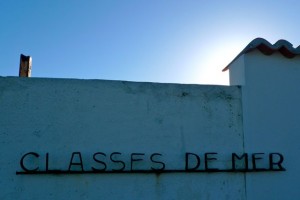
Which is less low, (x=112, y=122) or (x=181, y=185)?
(x=112, y=122)

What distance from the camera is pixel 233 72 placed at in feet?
23.6

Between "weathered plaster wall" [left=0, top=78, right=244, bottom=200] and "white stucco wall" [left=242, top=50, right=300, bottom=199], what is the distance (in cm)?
22

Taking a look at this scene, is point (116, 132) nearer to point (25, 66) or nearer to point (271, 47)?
point (25, 66)

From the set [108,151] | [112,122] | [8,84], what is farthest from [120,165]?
[8,84]

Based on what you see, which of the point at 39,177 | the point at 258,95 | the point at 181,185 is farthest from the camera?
the point at 258,95

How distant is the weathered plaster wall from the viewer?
591 centimetres

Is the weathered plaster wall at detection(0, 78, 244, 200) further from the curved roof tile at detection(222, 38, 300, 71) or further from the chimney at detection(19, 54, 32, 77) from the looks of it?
the chimney at detection(19, 54, 32, 77)

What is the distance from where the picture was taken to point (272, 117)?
6.78m

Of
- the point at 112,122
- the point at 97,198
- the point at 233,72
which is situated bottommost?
the point at 97,198

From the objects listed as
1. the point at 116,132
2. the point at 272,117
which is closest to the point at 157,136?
the point at 116,132

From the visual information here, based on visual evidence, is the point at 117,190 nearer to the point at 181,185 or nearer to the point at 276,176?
the point at 181,185

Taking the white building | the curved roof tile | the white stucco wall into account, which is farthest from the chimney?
the white stucco wall

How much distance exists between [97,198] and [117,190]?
1.04ft

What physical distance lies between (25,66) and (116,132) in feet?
7.62
